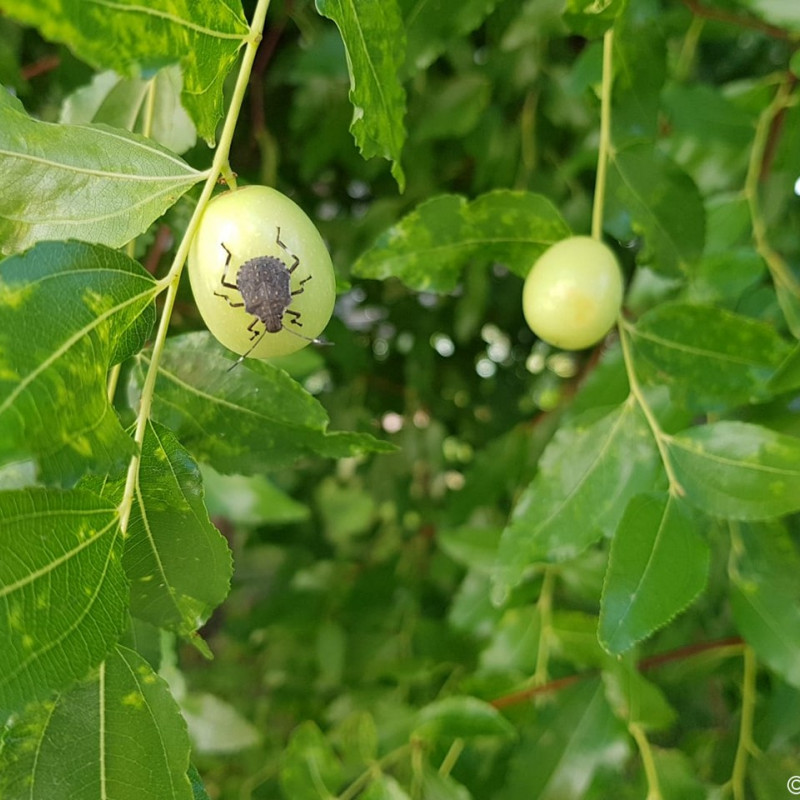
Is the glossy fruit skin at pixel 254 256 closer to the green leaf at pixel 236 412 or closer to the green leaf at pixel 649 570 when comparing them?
the green leaf at pixel 236 412

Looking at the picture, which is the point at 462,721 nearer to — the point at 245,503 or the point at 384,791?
the point at 384,791

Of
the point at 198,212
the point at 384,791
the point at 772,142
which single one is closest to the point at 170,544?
the point at 198,212

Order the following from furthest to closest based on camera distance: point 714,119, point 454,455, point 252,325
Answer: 1. point 454,455
2. point 714,119
3. point 252,325

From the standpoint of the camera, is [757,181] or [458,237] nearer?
[458,237]

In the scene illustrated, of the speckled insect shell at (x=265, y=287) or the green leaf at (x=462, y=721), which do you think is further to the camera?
the green leaf at (x=462, y=721)

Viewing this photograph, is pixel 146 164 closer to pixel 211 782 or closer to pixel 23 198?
pixel 23 198

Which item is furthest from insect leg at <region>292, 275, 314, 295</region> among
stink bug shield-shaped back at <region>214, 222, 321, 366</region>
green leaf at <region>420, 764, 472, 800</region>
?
green leaf at <region>420, 764, 472, 800</region>

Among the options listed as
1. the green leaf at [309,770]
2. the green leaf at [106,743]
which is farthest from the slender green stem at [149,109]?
the green leaf at [309,770]

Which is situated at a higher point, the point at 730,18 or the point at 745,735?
the point at 730,18
